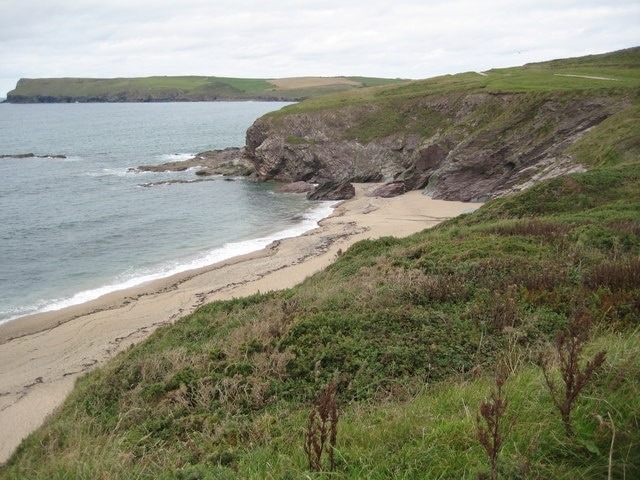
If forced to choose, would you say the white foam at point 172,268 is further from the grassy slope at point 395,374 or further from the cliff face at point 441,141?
the cliff face at point 441,141

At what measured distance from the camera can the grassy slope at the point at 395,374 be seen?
4.85 m

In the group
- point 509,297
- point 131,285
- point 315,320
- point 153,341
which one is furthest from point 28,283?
point 509,297

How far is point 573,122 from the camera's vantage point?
42875 millimetres

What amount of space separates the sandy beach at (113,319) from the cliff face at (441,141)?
402 inches

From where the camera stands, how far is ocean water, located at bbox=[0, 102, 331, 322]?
1096 inches

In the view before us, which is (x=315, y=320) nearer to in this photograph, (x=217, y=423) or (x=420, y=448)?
(x=217, y=423)

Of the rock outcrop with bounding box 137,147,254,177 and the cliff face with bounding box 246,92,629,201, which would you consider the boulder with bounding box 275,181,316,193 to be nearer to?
the cliff face with bounding box 246,92,629,201

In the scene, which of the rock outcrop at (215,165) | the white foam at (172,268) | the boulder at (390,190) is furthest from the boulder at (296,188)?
the white foam at (172,268)

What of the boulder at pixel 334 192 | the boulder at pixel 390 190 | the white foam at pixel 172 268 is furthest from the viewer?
the boulder at pixel 334 192

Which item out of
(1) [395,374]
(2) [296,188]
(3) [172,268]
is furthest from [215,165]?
(1) [395,374]

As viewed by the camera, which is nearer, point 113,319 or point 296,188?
point 113,319

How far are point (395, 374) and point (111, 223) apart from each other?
35.7 m

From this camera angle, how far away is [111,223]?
39656mm

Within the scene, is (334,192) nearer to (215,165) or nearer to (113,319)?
(215,165)
